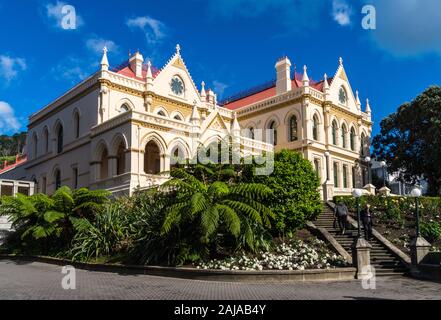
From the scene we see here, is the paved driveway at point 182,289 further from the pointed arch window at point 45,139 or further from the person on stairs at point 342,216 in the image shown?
the pointed arch window at point 45,139

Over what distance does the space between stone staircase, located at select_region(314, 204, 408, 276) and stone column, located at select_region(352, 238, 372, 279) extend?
105cm

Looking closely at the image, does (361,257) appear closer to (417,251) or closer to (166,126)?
(417,251)

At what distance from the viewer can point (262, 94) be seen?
39781 mm

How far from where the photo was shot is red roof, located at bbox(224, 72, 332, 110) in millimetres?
37625

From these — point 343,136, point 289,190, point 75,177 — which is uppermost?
point 343,136

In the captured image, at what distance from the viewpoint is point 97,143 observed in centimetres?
2778

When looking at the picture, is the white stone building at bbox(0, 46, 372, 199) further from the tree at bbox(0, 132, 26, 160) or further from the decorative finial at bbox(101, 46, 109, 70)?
the tree at bbox(0, 132, 26, 160)

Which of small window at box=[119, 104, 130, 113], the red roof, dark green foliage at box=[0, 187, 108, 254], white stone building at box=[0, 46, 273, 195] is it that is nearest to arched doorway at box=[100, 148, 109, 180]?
white stone building at box=[0, 46, 273, 195]

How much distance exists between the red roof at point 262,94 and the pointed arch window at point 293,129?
148 inches

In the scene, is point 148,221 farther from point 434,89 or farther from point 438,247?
point 434,89

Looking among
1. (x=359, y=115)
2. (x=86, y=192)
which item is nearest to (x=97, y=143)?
(x=86, y=192)

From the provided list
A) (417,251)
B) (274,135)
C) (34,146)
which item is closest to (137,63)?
(34,146)

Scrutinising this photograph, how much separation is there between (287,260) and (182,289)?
4.45 metres

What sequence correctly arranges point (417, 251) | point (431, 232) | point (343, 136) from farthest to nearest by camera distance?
point (343, 136)
point (431, 232)
point (417, 251)
